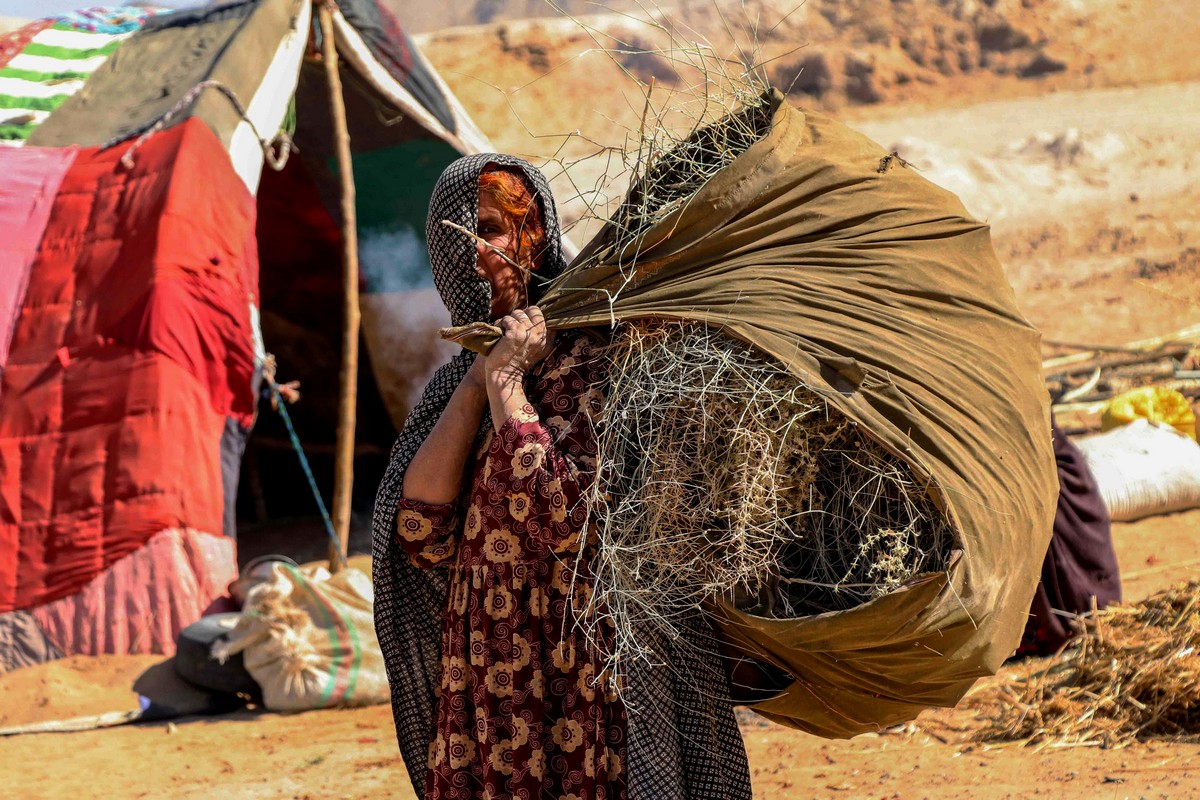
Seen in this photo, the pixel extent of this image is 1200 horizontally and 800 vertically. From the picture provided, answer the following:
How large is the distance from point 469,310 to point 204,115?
3.82m

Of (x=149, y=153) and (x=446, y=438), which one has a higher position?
(x=149, y=153)

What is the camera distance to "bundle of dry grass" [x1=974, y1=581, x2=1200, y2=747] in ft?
11.6

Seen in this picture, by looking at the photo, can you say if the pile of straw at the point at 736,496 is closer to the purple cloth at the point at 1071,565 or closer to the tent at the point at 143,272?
the purple cloth at the point at 1071,565

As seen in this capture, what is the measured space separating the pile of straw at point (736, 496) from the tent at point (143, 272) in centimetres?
343

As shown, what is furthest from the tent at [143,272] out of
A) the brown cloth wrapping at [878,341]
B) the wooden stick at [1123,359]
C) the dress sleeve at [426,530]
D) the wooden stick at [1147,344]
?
the wooden stick at [1147,344]

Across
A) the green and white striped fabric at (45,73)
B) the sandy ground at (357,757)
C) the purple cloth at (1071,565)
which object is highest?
the green and white striped fabric at (45,73)

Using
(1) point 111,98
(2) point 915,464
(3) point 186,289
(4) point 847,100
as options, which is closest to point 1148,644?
(2) point 915,464

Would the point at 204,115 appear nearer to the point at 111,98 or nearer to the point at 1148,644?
the point at 111,98

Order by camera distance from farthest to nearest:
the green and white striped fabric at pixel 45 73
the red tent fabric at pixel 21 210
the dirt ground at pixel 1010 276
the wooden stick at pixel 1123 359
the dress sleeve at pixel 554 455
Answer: the wooden stick at pixel 1123 359
the green and white striped fabric at pixel 45 73
the red tent fabric at pixel 21 210
the dirt ground at pixel 1010 276
the dress sleeve at pixel 554 455

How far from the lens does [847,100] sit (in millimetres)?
19562

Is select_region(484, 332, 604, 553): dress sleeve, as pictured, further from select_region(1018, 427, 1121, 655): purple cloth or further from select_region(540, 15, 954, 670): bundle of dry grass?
select_region(1018, 427, 1121, 655): purple cloth

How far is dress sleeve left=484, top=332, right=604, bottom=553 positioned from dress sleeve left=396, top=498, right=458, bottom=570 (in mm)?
159

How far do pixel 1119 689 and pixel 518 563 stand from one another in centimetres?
230

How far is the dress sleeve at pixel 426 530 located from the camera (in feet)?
7.19
